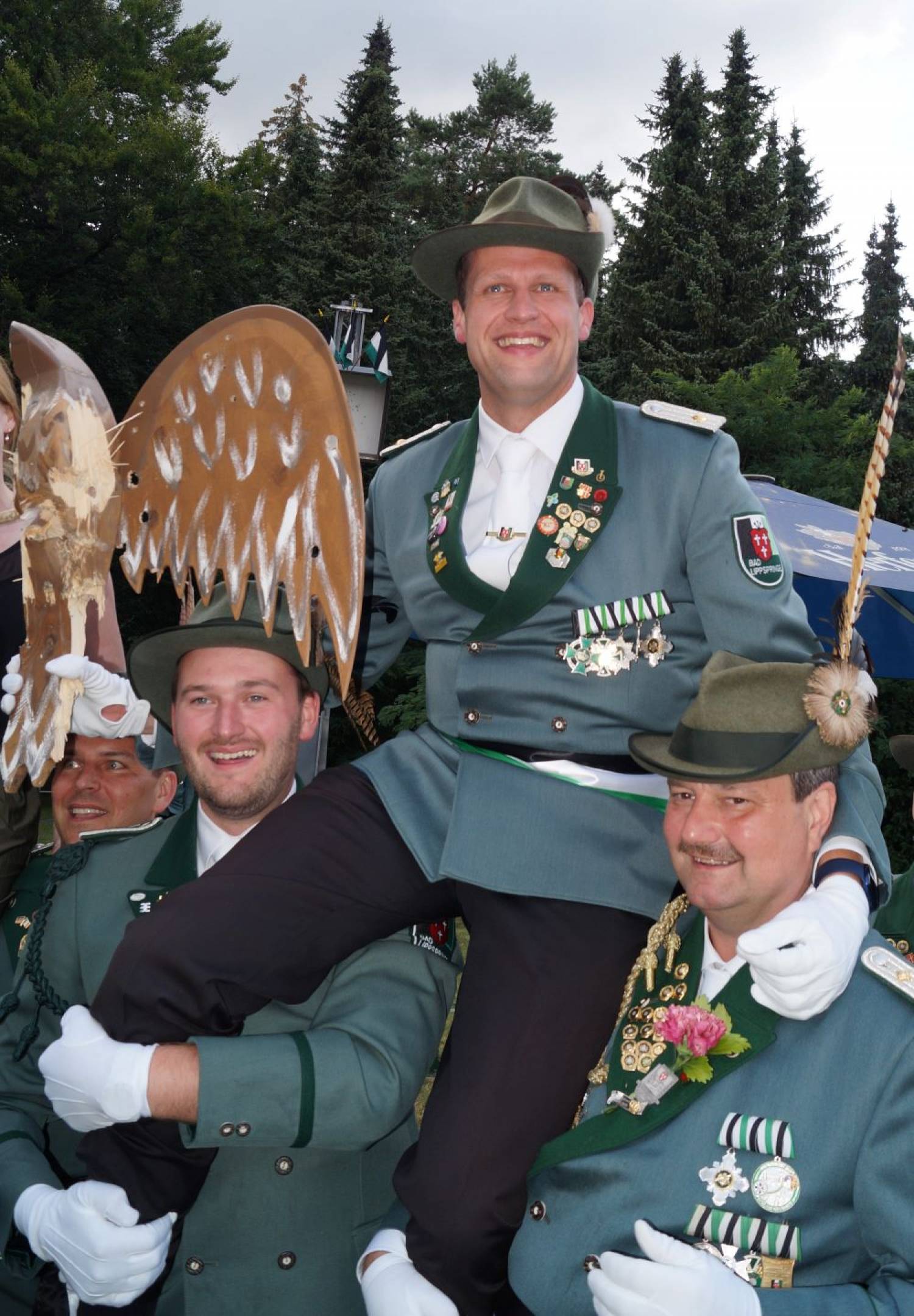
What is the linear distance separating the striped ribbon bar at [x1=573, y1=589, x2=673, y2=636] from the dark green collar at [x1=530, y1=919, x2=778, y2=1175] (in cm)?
67

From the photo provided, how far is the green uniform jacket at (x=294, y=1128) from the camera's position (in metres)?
2.28

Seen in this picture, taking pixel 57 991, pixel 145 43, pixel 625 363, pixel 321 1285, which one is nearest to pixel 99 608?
pixel 57 991

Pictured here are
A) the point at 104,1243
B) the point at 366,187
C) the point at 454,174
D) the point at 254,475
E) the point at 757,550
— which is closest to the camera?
the point at 104,1243

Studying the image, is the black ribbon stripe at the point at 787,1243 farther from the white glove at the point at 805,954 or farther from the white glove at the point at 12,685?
the white glove at the point at 12,685

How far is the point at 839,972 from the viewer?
6.42 feet

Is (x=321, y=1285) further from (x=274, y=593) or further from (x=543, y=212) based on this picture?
(x=543, y=212)

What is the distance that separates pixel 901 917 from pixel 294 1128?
181cm

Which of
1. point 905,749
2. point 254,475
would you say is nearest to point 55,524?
point 254,475

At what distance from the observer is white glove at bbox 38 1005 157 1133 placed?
212 cm

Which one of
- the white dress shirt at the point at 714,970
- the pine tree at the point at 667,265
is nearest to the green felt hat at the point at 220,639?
the white dress shirt at the point at 714,970

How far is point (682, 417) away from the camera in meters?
2.62

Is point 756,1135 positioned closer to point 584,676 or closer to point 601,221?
point 584,676

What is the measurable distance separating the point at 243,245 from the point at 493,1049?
847 inches

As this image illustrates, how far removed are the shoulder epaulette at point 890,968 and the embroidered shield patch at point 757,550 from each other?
0.68 metres
